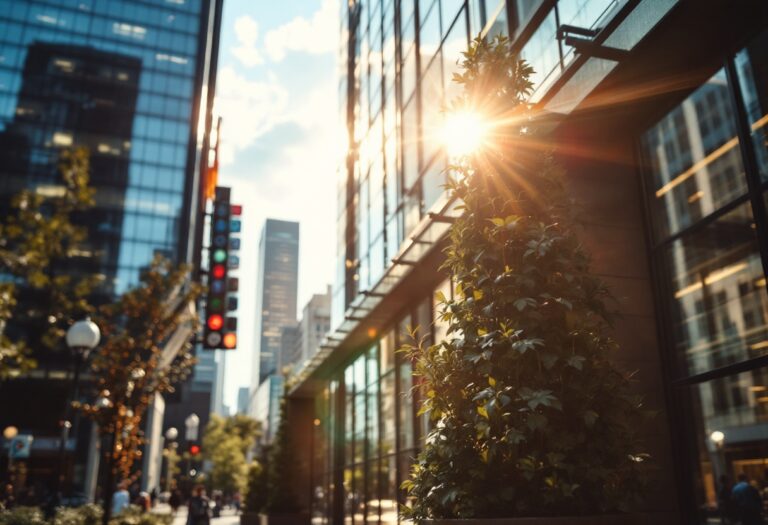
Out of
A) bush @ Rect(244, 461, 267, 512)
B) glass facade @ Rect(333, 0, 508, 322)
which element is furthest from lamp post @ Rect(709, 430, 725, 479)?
bush @ Rect(244, 461, 267, 512)

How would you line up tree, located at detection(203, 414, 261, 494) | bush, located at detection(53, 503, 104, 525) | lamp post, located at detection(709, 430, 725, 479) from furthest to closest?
1. tree, located at detection(203, 414, 261, 494)
2. lamp post, located at detection(709, 430, 725, 479)
3. bush, located at detection(53, 503, 104, 525)

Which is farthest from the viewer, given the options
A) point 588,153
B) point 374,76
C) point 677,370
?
point 374,76

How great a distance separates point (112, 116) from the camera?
7038 cm

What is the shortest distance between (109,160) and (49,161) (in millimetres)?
5719

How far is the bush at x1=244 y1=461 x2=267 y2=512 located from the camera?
96.3 ft

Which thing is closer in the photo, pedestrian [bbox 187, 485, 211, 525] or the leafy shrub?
pedestrian [bbox 187, 485, 211, 525]

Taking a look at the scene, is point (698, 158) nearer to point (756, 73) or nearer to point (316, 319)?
point (756, 73)

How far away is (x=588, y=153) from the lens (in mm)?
9383

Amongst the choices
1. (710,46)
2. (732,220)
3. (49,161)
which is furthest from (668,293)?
(49,161)

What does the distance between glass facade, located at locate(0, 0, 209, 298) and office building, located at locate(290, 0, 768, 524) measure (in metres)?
43.9

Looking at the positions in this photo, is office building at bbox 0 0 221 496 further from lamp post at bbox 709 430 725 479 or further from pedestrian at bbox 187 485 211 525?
lamp post at bbox 709 430 725 479

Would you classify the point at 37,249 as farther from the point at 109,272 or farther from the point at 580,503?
the point at 109,272

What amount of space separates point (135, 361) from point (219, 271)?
689cm

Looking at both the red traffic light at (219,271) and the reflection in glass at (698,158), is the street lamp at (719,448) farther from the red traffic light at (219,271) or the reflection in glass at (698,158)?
the red traffic light at (219,271)
